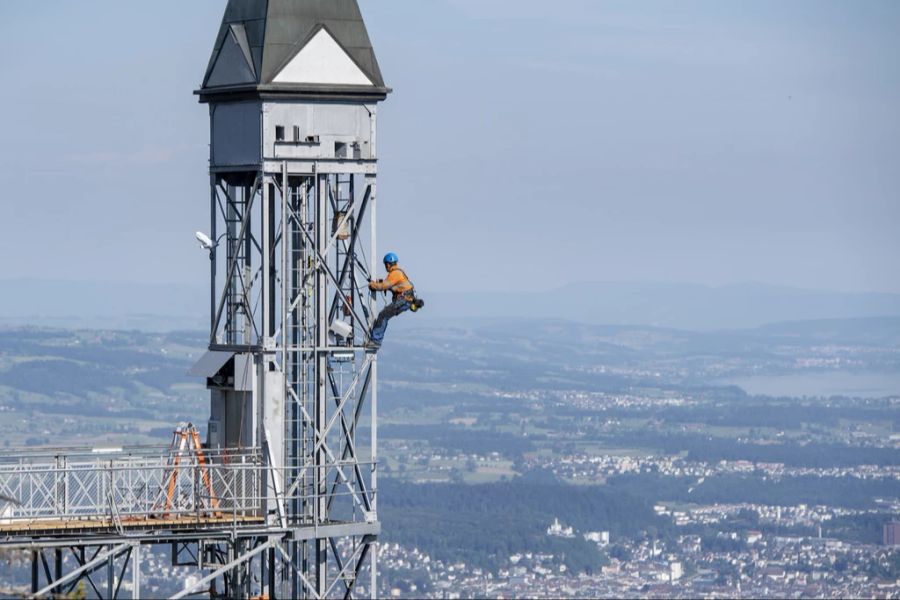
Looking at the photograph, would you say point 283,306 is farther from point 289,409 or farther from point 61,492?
point 61,492

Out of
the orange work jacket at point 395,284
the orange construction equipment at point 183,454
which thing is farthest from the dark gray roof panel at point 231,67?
the orange construction equipment at point 183,454

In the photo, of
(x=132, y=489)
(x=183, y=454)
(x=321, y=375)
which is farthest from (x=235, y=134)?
(x=132, y=489)

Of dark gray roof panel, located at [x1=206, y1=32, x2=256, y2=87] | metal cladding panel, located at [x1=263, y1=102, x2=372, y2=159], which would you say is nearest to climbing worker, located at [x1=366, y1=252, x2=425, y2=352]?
metal cladding panel, located at [x1=263, y1=102, x2=372, y2=159]

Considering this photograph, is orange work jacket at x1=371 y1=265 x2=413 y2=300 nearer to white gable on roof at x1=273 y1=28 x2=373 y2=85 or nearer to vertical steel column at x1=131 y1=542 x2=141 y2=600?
white gable on roof at x1=273 y1=28 x2=373 y2=85

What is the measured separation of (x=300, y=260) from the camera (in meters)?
41.3

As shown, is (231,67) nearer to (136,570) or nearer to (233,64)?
(233,64)

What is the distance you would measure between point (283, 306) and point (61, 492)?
14.6 feet

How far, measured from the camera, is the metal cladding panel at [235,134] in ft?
134

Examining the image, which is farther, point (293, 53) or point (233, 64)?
point (233, 64)

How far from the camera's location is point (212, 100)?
41688mm

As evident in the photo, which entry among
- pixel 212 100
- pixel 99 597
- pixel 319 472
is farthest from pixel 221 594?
pixel 212 100

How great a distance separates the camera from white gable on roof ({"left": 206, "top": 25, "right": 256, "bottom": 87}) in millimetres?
41000

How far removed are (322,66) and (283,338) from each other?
4346 millimetres

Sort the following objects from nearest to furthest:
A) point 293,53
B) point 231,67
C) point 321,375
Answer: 1. point 293,53
2. point 321,375
3. point 231,67
